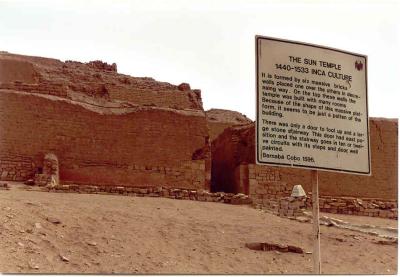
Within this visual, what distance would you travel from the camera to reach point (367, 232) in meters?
13.6

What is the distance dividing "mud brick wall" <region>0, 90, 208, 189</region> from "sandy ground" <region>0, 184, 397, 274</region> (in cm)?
215

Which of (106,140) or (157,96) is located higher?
(157,96)

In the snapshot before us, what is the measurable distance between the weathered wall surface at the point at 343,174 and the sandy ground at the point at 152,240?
3751mm

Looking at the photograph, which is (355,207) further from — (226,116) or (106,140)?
(226,116)

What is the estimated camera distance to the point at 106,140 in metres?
16.5

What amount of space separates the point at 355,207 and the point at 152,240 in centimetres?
779

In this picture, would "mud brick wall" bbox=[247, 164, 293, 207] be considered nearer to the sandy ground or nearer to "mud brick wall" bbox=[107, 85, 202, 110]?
the sandy ground

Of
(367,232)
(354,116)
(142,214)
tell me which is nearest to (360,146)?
(354,116)

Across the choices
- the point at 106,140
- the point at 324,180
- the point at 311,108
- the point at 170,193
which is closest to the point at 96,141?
the point at 106,140

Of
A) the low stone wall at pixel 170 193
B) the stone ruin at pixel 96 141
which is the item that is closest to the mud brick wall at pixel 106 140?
the stone ruin at pixel 96 141

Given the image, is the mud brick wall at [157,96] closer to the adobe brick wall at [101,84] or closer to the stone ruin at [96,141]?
the adobe brick wall at [101,84]

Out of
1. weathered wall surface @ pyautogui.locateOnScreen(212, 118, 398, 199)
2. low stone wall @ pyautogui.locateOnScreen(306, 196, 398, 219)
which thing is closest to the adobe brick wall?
weathered wall surface @ pyautogui.locateOnScreen(212, 118, 398, 199)

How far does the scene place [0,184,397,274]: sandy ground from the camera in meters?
8.89

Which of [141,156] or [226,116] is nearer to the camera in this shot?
[141,156]
